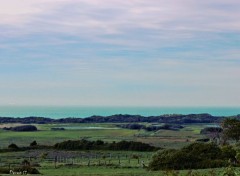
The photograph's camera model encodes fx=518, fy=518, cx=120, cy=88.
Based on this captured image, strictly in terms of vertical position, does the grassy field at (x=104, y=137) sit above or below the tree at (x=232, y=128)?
below

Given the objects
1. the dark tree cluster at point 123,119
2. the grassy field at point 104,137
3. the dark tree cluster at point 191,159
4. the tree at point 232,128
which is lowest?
the dark tree cluster at point 191,159

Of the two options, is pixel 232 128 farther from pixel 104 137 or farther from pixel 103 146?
pixel 104 137

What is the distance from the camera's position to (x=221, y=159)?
4641 centimetres

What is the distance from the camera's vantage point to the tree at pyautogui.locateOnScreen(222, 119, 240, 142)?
67500 mm

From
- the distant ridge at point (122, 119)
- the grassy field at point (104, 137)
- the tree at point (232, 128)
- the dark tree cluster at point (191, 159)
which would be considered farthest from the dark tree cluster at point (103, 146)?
the distant ridge at point (122, 119)

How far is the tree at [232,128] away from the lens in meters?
67.5

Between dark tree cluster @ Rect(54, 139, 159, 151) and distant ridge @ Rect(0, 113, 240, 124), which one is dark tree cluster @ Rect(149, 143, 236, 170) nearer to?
dark tree cluster @ Rect(54, 139, 159, 151)

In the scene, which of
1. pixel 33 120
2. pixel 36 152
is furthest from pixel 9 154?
pixel 33 120

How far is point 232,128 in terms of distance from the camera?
222 ft

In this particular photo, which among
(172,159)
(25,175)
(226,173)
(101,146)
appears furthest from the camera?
(101,146)

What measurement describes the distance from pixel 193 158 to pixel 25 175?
1697 centimetres

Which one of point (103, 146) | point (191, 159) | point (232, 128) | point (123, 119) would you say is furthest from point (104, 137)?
point (123, 119)

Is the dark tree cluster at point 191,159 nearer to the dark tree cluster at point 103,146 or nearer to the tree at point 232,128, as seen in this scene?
the tree at point 232,128

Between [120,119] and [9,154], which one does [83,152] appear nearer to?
[9,154]
